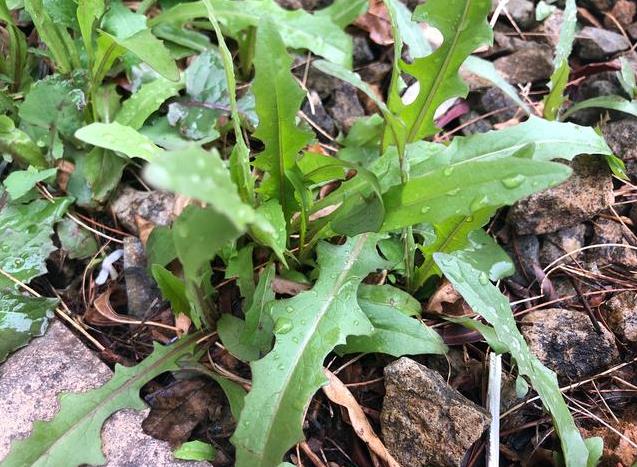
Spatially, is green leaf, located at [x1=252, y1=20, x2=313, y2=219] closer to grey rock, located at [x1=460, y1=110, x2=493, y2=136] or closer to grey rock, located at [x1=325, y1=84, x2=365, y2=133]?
grey rock, located at [x1=325, y1=84, x2=365, y2=133]

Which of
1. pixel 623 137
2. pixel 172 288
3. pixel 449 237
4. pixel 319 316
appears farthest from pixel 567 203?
pixel 172 288

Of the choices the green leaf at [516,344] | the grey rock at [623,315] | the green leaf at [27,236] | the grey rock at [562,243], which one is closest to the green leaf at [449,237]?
the green leaf at [516,344]

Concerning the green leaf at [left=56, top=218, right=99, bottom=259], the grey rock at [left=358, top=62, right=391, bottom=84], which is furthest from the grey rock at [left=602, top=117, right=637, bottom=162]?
the green leaf at [left=56, top=218, right=99, bottom=259]

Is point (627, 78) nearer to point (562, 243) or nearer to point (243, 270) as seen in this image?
point (562, 243)

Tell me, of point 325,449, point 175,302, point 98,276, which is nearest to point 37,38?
point 98,276

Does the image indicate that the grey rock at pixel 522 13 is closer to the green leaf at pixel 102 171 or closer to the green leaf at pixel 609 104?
the green leaf at pixel 609 104

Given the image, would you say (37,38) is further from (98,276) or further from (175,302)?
(175,302)
